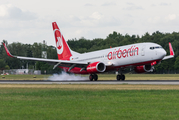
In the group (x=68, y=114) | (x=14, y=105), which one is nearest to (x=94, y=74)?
(x=14, y=105)

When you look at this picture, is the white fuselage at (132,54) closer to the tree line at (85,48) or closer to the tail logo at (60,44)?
the tail logo at (60,44)

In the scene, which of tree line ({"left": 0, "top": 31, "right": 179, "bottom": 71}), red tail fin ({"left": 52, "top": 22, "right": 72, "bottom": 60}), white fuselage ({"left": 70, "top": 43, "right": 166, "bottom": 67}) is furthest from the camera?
tree line ({"left": 0, "top": 31, "right": 179, "bottom": 71})

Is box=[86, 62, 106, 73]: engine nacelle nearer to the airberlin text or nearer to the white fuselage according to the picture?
the white fuselage

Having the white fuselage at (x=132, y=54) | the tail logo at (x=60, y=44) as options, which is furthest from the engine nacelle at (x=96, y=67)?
the tail logo at (x=60, y=44)

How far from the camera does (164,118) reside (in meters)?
12.6

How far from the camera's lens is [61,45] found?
179 feet

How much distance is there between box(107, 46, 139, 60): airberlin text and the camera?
41.8 metres

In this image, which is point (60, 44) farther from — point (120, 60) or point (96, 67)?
point (120, 60)

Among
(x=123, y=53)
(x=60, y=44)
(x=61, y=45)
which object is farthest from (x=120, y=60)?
(x=60, y=44)

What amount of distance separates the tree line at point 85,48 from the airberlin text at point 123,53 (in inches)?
2710

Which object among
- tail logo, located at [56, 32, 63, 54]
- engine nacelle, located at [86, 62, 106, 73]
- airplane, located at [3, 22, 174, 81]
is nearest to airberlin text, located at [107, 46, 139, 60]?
airplane, located at [3, 22, 174, 81]

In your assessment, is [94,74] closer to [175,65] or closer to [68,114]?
[68,114]

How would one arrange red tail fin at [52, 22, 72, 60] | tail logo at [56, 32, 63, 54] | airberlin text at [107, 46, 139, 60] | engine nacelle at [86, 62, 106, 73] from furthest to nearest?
tail logo at [56, 32, 63, 54] → red tail fin at [52, 22, 72, 60] → engine nacelle at [86, 62, 106, 73] → airberlin text at [107, 46, 139, 60]

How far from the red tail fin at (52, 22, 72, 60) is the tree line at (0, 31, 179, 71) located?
195 ft
